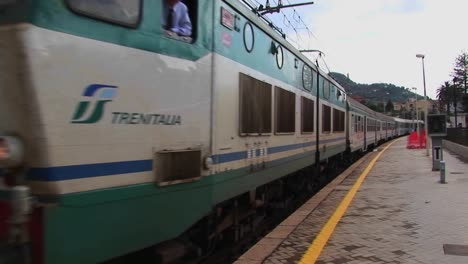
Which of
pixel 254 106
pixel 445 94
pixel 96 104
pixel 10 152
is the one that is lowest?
pixel 10 152

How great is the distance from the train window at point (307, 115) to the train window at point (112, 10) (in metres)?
6.10

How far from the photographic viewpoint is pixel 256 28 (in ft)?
21.1

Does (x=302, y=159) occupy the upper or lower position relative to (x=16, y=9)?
lower

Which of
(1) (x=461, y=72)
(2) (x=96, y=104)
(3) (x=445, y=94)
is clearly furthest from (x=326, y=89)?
(3) (x=445, y=94)

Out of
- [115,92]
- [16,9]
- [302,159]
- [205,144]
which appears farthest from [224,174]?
[302,159]

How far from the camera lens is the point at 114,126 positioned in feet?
10.9

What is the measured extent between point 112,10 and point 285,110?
4.76m

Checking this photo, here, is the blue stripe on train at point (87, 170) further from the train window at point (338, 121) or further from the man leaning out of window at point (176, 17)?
the train window at point (338, 121)

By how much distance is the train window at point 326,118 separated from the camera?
481 inches

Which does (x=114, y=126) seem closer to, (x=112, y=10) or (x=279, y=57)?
(x=112, y=10)

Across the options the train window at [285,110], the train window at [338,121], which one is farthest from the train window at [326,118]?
the train window at [285,110]

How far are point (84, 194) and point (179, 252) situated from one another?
1.56 m

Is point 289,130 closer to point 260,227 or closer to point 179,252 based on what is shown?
point 260,227

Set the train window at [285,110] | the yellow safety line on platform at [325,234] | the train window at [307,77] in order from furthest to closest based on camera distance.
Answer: the train window at [307,77] < the train window at [285,110] < the yellow safety line on platform at [325,234]
